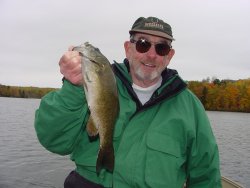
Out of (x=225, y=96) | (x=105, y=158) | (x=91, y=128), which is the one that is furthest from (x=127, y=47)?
(x=225, y=96)

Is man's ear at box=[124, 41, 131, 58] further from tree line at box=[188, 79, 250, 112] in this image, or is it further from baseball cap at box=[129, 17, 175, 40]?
tree line at box=[188, 79, 250, 112]

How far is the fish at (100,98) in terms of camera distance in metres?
3.10

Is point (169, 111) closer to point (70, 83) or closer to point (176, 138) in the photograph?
point (176, 138)

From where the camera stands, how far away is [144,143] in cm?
358

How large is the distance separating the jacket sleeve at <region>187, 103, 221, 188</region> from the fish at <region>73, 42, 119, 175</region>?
963 millimetres

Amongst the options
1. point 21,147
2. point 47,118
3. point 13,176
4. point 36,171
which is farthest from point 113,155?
point 21,147

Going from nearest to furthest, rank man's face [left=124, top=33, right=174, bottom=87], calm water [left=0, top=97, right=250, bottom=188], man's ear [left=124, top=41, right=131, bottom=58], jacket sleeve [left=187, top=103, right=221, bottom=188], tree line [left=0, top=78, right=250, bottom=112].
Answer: jacket sleeve [left=187, top=103, right=221, bottom=188] < man's face [left=124, top=33, right=174, bottom=87] < man's ear [left=124, top=41, right=131, bottom=58] < calm water [left=0, top=97, right=250, bottom=188] < tree line [left=0, top=78, right=250, bottom=112]

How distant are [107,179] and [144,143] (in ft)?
1.78

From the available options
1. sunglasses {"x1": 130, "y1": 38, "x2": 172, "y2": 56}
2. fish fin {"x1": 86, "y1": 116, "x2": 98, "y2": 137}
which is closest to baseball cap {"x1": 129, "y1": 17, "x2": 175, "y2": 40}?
sunglasses {"x1": 130, "y1": 38, "x2": 172, "y2": 56}

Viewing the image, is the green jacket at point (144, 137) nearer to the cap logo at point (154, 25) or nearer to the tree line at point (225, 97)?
the cap logo at point (154, 25)

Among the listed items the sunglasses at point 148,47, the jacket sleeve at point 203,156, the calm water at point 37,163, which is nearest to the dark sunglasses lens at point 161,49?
the sunglasses at point 148,47

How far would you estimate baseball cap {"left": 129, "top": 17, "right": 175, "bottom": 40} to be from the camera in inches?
156

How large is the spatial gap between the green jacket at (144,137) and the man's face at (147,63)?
0.54 ft

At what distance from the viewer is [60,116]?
Result: 330 centimetres
